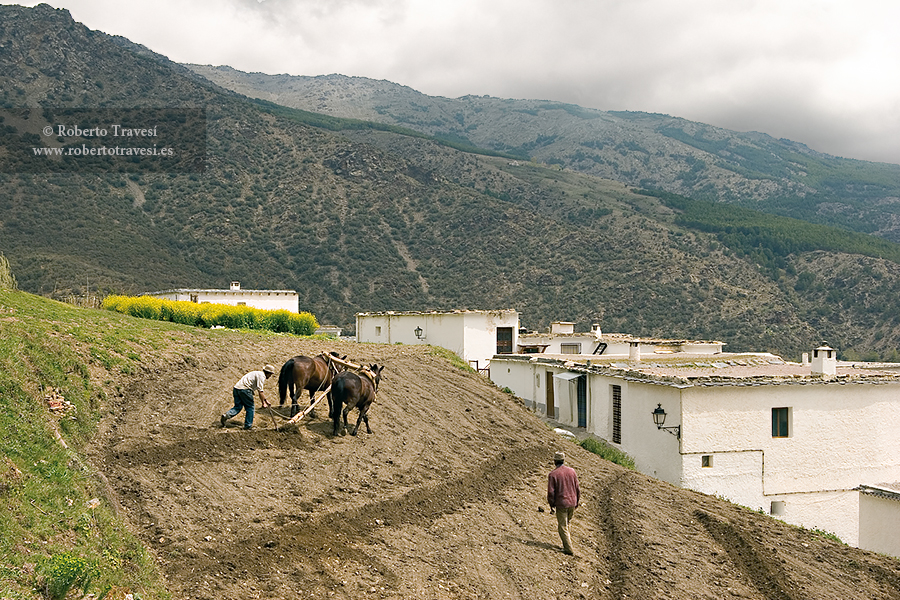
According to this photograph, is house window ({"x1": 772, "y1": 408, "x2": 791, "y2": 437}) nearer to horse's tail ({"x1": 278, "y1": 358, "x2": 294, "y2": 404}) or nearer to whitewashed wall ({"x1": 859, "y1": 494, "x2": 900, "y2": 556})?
whitewashed wall ({"x1": 859, "y1": 494, "x2": 900, "y2": 556})

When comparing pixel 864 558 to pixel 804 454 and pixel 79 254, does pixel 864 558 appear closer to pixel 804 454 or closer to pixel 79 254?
pixel 804 454

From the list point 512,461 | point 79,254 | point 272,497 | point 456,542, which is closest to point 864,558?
point 512,461

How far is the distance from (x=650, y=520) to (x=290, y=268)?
64642mm

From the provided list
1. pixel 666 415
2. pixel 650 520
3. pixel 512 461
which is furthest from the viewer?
pixel 666 415

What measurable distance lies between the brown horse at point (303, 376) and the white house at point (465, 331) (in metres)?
20.2

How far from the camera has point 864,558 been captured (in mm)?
14109

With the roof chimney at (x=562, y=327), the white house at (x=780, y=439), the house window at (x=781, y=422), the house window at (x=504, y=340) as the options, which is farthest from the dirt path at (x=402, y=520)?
the roof chimney at (x=562, y=327)

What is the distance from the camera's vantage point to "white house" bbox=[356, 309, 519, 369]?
36562 millimetres

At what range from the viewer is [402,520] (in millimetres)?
11180

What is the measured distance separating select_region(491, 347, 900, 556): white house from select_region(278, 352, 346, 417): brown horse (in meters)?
11.0

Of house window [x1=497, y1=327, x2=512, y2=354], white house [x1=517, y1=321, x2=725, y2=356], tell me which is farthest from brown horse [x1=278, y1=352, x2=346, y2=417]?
white house [x1=517, y1=321, x2=725, y2=356]

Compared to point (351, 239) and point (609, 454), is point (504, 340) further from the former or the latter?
point (351, 239)

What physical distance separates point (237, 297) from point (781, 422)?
2932 centimetres

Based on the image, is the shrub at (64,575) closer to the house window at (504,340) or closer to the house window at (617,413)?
the house window at (617,413)
